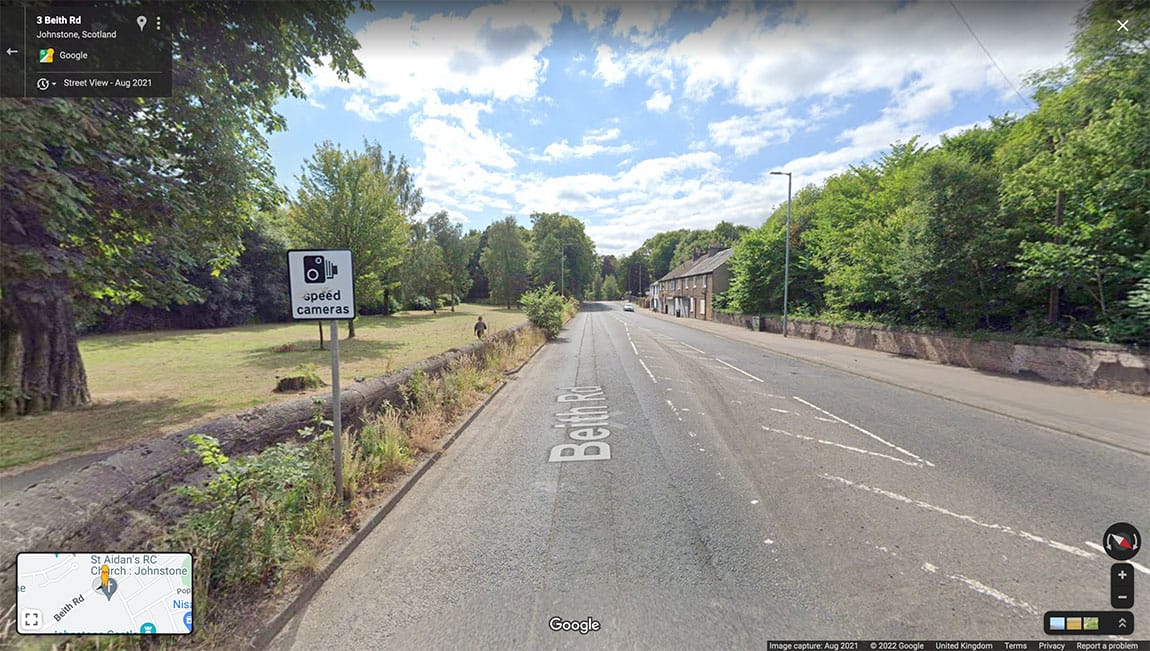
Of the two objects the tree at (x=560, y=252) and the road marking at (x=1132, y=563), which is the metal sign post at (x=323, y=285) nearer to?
the road marking at (x=1132, y=563)

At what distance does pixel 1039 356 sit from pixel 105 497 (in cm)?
1747

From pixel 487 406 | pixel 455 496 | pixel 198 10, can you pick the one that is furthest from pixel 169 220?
pixel 455 496

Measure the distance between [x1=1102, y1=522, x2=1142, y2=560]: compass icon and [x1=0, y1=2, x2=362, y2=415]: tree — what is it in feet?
35.0

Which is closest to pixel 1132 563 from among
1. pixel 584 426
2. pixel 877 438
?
pixel 877 438

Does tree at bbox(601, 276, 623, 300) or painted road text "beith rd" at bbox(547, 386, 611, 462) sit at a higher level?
tree at bbox(601, 276, 623, 300)

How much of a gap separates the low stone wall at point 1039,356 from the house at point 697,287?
2003 cm

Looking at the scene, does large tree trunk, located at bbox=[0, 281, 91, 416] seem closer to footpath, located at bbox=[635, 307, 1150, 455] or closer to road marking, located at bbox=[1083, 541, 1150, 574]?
road marking, located at bbox=[1083, 541, 1150, 574]

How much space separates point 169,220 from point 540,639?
28.0 feet

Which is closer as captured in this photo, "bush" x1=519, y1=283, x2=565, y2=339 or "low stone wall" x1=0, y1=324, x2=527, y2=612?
"low stone wall" x1=0, y1=324, x2=527, y2=612

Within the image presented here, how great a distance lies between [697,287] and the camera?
40688 millimetres

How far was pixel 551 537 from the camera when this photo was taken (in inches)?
133

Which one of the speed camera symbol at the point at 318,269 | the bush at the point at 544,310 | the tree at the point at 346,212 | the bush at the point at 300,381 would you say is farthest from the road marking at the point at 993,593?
the tree at the point at 346,212

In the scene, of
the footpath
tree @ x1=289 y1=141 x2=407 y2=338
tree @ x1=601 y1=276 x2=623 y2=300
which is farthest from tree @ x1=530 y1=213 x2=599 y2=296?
the footpath

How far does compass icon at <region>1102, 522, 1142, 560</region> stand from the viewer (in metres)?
3.14
